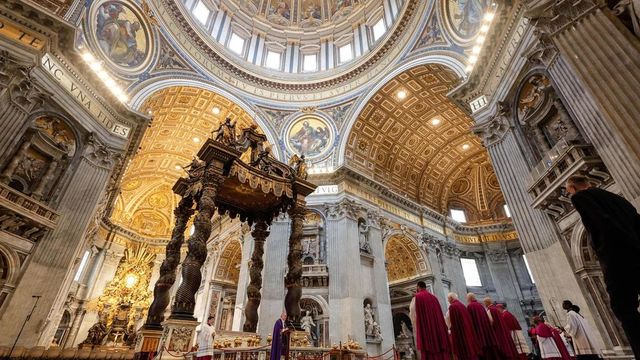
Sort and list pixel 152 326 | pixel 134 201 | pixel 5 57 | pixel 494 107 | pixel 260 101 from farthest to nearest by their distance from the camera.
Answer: pixel 134 201
pixel 260 101
pixel 494 107
pixel 5 57
pixel 152 326

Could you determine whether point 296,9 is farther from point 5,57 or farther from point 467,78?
point 5,57

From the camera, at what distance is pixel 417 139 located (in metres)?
17.7

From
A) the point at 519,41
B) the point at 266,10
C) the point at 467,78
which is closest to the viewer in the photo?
the point at 519,41

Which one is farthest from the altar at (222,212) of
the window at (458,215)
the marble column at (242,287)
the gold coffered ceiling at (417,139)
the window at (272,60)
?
the window at (458,215)

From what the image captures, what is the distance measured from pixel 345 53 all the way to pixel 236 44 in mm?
6616

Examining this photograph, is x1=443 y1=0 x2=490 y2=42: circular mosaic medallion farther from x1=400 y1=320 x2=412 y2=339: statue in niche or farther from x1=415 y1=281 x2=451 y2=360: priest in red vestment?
x1=400 y1=320 x2=412 y2=339: statue in niche

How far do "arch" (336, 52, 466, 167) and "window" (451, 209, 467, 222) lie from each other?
10479 millimetres

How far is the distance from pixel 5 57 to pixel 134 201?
1567 centimetres

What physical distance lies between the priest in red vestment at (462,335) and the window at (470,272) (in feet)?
49.4

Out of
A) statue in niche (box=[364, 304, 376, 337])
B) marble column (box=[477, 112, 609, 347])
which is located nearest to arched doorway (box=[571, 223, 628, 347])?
marble column (box=[477, 112, 609, 347])

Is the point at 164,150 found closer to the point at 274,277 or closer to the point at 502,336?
the point at 274,277

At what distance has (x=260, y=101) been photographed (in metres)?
16.3

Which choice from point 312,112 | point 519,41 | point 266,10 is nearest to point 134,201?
point 312,112

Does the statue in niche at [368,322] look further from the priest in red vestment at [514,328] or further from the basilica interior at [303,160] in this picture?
the priest in red vestment at [514,328]
